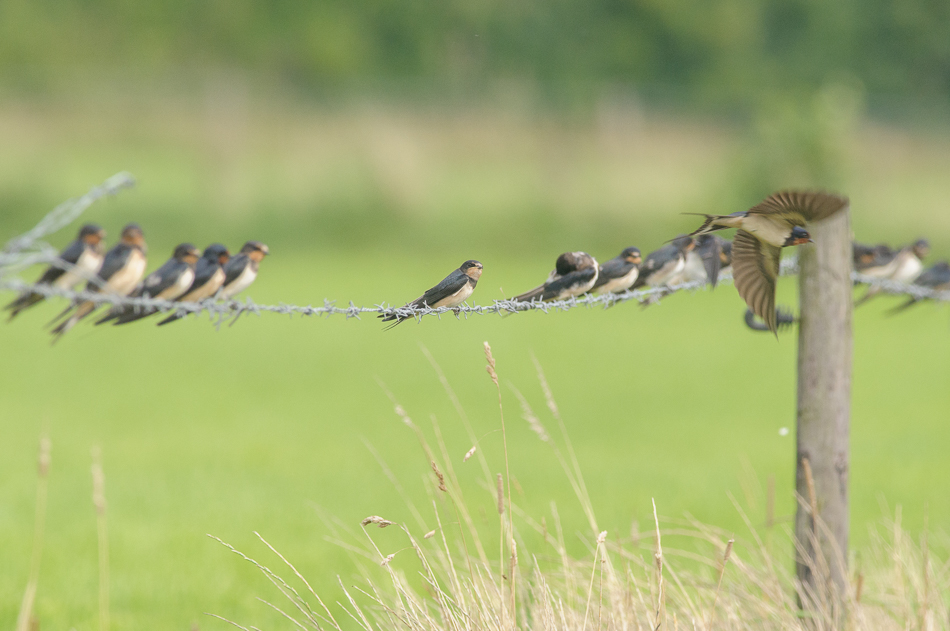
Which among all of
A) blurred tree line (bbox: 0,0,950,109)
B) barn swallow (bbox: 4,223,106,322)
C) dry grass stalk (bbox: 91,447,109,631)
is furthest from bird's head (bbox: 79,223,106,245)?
blurred tree line (bbox: 0,0,950,109)

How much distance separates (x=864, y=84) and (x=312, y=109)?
18.6 m

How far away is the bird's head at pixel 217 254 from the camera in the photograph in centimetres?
247

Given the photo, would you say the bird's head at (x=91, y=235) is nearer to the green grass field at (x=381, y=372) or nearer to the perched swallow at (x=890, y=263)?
the green grass field at (x=381, y=372)

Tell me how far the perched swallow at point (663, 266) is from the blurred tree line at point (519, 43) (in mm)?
24425

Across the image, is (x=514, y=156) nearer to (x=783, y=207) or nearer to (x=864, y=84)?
(x=864, y=84)

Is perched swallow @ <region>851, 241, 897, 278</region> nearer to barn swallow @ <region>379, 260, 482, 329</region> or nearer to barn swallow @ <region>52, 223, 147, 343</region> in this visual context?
barn swallow @ <region>379, 260, 482, 329</region>

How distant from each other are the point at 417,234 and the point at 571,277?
1544 centimetres

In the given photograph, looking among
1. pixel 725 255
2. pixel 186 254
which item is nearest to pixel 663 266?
pixel 725 255

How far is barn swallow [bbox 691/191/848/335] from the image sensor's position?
91.7 inches

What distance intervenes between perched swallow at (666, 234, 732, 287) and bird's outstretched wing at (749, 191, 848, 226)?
11.1 inches

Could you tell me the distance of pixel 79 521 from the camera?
583 centimetres

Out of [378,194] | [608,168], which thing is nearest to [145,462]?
[378,194]

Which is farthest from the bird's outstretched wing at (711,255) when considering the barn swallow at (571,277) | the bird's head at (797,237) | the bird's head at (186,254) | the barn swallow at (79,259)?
the barn swallow at (79,259)

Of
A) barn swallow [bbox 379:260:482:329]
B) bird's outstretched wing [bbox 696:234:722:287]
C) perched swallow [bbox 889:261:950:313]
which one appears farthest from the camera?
perched swallow [bbox 889:261:950:313]
